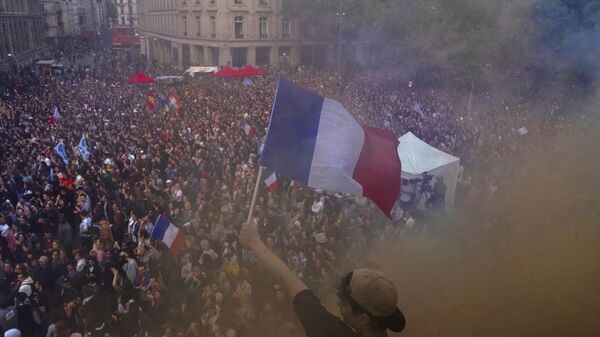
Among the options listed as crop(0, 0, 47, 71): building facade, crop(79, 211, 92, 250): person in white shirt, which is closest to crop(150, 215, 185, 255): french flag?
crop(79, 211, 92, 250): person in white shirt

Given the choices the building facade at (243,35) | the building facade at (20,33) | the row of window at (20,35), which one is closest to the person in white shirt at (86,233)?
the building facade at (243,35)

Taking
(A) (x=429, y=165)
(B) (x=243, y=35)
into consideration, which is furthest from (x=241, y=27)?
(A) (x=429, y=165)

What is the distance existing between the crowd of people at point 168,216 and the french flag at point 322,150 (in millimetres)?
2321

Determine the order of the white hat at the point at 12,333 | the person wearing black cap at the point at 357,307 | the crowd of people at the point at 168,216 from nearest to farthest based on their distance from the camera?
the person wearing black cap at the point at 357,307 < the white hat at the point at 12,333 < the crowd of people at the point at 168,216

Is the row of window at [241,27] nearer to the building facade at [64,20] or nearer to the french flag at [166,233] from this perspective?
the building facade at [64,20]

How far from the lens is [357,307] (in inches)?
65.2

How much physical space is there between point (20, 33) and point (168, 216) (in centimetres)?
3906

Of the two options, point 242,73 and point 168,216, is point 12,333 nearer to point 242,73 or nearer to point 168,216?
point 168,216

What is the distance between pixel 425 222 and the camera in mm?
9219

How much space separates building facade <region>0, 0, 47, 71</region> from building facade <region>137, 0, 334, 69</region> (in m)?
12.5

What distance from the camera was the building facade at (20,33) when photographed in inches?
1336

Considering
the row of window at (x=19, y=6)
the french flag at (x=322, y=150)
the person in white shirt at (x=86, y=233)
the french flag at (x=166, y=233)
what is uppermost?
the row of window at (x=19, y=6)

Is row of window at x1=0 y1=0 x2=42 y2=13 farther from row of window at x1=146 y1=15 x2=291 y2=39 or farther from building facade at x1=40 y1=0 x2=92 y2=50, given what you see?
row of window at x1=146 y1=15 x2=291 y2=39

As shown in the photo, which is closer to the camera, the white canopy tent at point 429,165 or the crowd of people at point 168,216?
the crowd of people at point 168,216
